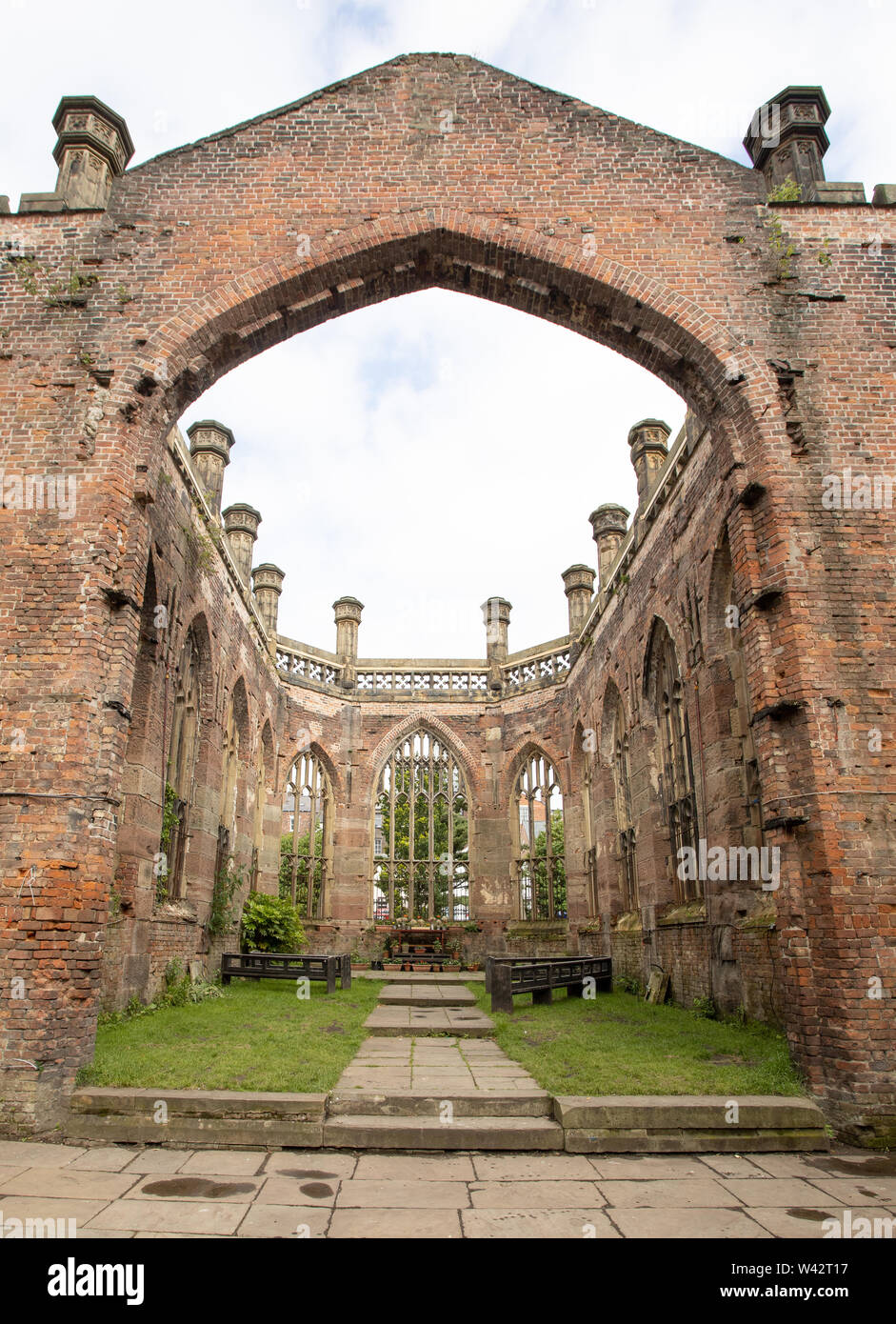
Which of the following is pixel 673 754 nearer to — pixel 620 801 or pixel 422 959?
pixel 620 801

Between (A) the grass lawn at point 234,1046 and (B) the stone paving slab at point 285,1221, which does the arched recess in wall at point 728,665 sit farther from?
(B) the stone paving slab at point 285,1221

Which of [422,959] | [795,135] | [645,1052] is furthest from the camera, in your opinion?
[422,959]

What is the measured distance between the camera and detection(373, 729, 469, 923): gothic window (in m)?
23.2

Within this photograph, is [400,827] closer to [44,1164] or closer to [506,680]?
[506,680]

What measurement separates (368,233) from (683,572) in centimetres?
612

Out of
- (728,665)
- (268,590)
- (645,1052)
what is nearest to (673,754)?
(728,665)

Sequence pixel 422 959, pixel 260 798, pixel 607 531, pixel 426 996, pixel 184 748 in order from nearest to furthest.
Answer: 1. pixel 426 996
2. pixel 184 748
3. pixel 607 531
4. pixel 422 959
5. pixel 260 798

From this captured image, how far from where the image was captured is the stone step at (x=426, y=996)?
13.1 m

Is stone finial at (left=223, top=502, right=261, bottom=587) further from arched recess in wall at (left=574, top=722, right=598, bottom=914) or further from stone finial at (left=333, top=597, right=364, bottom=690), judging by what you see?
arched recess in wall at (left=574, top=722, right=598, bottom=914)

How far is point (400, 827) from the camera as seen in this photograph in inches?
993

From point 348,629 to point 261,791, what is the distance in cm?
568

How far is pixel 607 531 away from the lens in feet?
63.5

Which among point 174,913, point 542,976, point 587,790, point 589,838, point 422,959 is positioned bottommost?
point 422,959

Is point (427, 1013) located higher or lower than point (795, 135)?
lower
